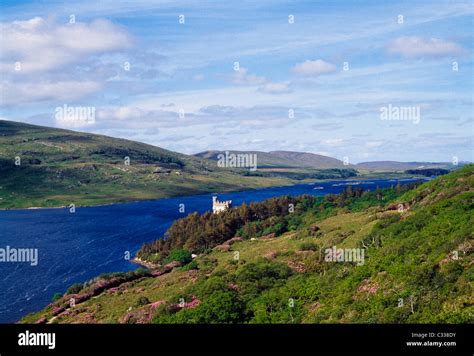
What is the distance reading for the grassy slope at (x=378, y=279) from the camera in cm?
2873

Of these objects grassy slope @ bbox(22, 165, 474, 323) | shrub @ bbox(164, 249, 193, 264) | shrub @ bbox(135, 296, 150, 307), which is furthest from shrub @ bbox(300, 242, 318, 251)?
shrub @ bbox(164, 249, 193, 264)

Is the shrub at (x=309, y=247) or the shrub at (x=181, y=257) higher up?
the shrub at (x=309, y=247)

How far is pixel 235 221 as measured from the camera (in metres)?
116

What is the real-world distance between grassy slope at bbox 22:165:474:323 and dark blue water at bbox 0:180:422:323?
24.7 metres

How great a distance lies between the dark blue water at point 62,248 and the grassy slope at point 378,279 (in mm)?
24673

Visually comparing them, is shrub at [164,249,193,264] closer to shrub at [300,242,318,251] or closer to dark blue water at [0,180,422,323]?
dark blue water at [0,180,422,323]

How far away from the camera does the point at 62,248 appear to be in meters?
129
